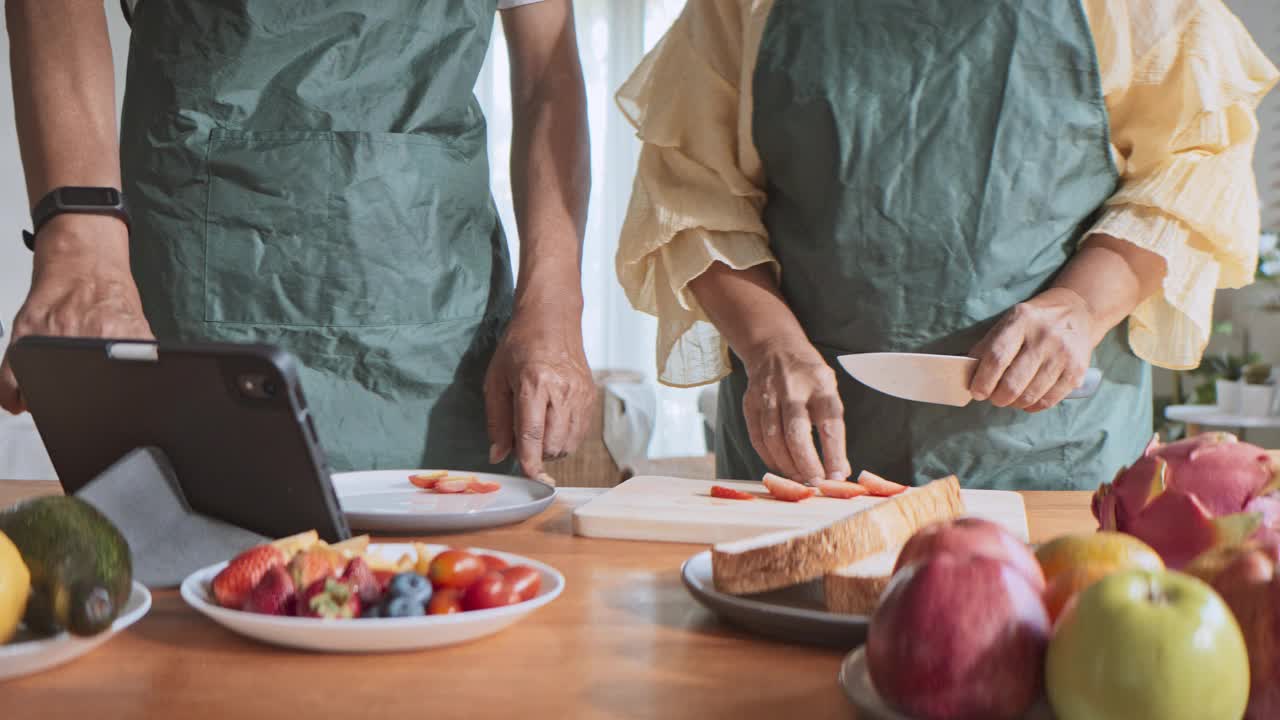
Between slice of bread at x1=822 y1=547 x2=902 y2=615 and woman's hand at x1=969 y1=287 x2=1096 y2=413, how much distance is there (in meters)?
0.68

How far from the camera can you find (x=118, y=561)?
65 cm

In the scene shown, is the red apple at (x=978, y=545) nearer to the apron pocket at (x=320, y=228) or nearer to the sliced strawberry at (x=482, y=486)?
the sliced strawberry at (x=482, y=486)

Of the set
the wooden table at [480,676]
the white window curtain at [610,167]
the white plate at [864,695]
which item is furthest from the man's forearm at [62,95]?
the white window curtain at [610,167]

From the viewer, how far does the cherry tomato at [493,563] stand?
0.76 meters

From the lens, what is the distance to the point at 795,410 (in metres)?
1.39

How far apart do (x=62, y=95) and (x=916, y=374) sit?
3.18 ft

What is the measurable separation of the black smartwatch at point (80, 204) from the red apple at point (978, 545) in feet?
3.20

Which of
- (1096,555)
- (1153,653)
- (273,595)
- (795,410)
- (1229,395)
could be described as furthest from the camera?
(1229,395)

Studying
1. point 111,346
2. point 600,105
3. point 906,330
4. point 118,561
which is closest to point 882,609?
point 118,561

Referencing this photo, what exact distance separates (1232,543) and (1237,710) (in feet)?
0.46

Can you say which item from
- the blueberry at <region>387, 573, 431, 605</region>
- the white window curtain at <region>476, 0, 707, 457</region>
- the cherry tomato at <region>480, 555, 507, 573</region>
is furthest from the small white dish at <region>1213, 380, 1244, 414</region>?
the blueberry at <region>387, 573, 431, 605</region>

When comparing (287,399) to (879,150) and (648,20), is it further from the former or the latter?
(648,20)

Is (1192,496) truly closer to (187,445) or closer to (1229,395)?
(187,445)

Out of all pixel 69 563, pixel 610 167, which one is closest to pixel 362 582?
pixel 69 563
